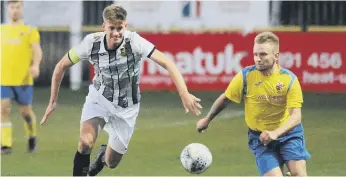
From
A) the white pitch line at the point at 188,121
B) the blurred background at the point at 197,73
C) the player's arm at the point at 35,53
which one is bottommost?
the white pitch line at the point at 188,121

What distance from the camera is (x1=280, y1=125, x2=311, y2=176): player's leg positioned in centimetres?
935

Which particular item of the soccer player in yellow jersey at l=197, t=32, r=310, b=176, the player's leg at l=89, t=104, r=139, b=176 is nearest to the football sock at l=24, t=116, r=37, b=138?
the player's leg at l=89, t=104, r=139, b=176

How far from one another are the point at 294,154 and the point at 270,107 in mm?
507

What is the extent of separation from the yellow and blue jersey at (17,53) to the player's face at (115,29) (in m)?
4.09

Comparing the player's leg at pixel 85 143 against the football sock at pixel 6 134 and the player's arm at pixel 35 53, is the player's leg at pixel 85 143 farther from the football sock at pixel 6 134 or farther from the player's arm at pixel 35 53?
the football sock at pixel 6 134

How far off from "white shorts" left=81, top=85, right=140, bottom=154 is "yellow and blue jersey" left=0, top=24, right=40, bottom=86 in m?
3.36

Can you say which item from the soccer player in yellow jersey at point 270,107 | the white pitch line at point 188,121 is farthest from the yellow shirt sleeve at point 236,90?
the white pitch line at point 188,121

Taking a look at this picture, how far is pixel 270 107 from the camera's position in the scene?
9.58 metres

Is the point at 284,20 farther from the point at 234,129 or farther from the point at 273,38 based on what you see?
the point at 273,38

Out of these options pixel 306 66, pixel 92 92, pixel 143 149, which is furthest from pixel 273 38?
pixel 306 66

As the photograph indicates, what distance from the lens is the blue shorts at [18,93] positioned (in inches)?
545

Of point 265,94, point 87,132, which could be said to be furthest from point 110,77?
point 265,94

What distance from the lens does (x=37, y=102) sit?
2027cm

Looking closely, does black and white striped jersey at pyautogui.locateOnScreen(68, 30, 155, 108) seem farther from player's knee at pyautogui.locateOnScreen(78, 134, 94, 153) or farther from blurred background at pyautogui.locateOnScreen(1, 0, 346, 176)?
blurred background at pyautogui.locateOnScreen(1, 0, 346, 176)
